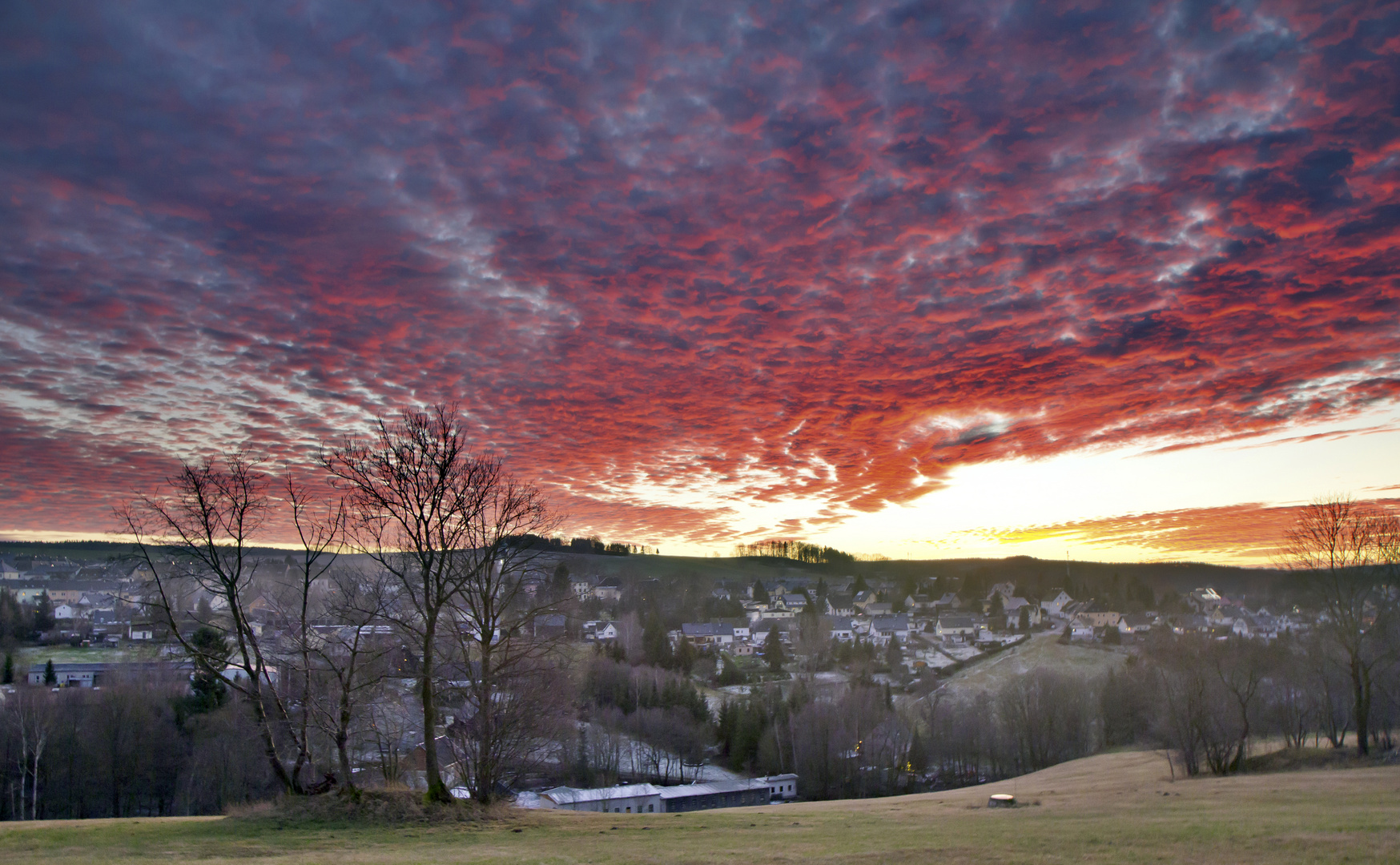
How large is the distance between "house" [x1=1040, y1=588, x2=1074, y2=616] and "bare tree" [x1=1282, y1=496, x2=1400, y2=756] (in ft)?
402

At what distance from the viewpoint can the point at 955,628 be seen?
5271 inches

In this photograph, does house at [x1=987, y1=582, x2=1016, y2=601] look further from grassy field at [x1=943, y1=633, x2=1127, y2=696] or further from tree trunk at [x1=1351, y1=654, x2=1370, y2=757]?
tree trunk at [x1=1351, y1=654, x2=1370, y2=757]

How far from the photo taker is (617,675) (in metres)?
74.8

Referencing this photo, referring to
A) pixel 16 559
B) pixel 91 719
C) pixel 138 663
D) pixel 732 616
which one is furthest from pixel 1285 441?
pixel 16 559

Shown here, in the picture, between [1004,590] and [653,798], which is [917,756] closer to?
[653,798]

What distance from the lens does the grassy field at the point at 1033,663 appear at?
89.9 m

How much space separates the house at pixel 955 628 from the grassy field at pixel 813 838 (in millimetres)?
109955

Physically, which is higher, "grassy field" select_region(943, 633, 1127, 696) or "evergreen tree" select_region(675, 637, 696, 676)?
"evergreen tree" select_region(675, 637, 696, 676)

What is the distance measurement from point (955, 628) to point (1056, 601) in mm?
45821

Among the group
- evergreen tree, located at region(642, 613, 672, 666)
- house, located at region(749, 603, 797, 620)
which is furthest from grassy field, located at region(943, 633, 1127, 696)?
house, located at region(749, 603, 797, 620)

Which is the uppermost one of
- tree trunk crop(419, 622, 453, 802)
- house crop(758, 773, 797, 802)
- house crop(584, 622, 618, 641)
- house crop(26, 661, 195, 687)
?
tree trunk crop(419, 622, 453, 802)

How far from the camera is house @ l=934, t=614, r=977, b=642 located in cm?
12800

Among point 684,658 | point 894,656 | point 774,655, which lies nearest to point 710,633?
point 774,655

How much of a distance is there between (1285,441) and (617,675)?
59.2m
